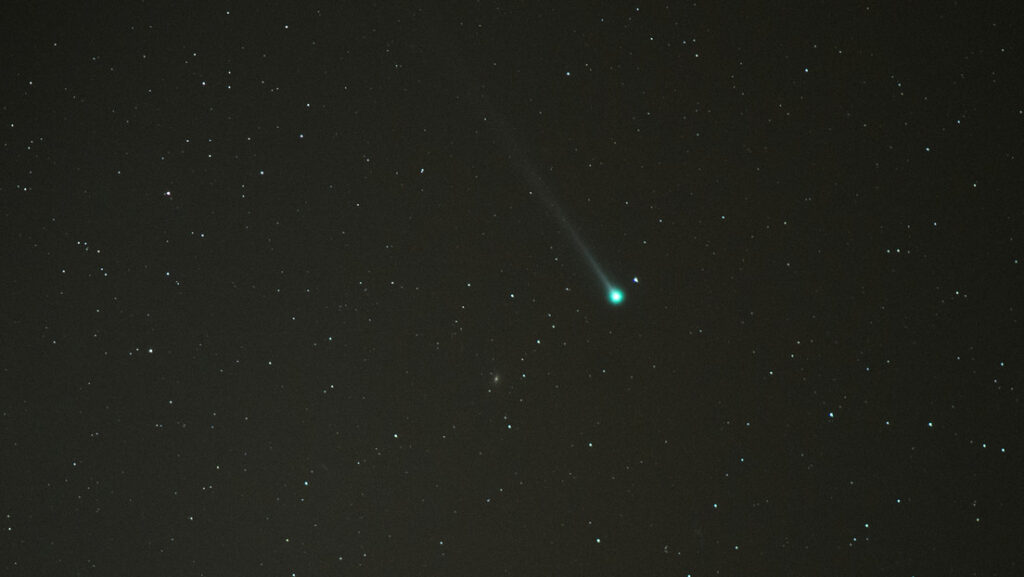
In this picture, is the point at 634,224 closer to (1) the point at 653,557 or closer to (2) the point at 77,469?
(1) the point at 653,557

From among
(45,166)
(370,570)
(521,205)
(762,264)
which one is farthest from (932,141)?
(45,166)

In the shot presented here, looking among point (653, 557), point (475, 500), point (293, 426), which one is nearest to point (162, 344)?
point (293, 426)

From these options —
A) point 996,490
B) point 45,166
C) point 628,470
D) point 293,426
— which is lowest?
point 996,490

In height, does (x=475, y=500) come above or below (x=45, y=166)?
below

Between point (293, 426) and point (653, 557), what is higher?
point (293, 426)

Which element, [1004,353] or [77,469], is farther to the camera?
[77,469]

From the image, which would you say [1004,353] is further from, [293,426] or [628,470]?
[293,426]
